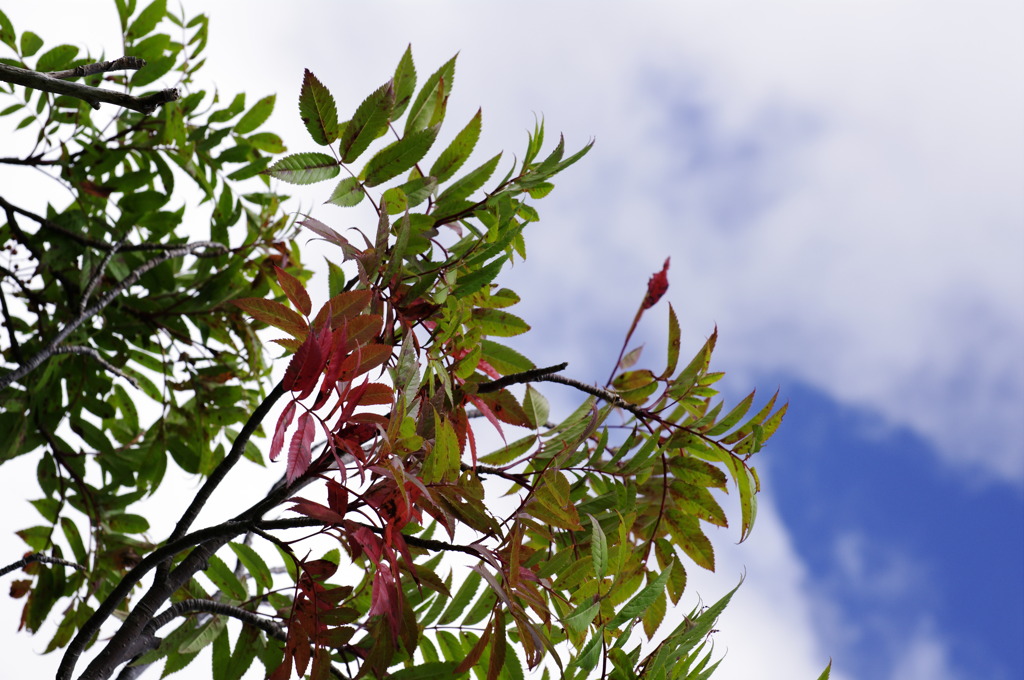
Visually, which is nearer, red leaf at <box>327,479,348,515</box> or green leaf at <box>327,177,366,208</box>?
red leaf at <box>327,479,348,515</box>

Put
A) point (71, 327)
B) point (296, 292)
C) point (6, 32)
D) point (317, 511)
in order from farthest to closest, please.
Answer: point (6, 32) < point (71, 327) < point (296, 292) < point (317, 511)

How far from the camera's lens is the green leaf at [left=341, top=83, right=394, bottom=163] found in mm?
835

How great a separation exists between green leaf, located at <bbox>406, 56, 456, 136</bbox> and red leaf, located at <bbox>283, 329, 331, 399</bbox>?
0.29 metres

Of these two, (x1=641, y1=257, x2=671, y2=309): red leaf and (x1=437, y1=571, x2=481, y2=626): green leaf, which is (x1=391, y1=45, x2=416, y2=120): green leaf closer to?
(x1=641, y1=257, x2=671, y2=309): red leaf

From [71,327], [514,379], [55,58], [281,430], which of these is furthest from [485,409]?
[55,58]

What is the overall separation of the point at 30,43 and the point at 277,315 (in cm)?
105

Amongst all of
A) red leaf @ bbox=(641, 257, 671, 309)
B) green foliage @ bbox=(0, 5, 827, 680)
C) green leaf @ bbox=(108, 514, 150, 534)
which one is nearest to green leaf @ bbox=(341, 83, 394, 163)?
green foliage @ bbox=(0, 5, 827, 680)

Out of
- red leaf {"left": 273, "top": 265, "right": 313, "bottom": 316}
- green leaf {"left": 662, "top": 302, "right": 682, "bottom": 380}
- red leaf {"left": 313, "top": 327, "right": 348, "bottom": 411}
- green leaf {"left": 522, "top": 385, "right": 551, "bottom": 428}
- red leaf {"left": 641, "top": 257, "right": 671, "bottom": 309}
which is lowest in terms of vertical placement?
red leaf {"left": 313, "top": 327, "right": 348, "bottom": 411}

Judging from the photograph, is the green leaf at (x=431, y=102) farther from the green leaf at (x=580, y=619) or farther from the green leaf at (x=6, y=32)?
the green leaf at (x=6, y=32)

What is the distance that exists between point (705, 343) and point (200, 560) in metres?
0.58

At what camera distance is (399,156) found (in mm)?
847

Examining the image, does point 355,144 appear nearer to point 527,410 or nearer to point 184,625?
point 527,410

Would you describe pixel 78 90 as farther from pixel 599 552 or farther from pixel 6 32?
pixel 6 32

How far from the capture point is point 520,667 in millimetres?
805
